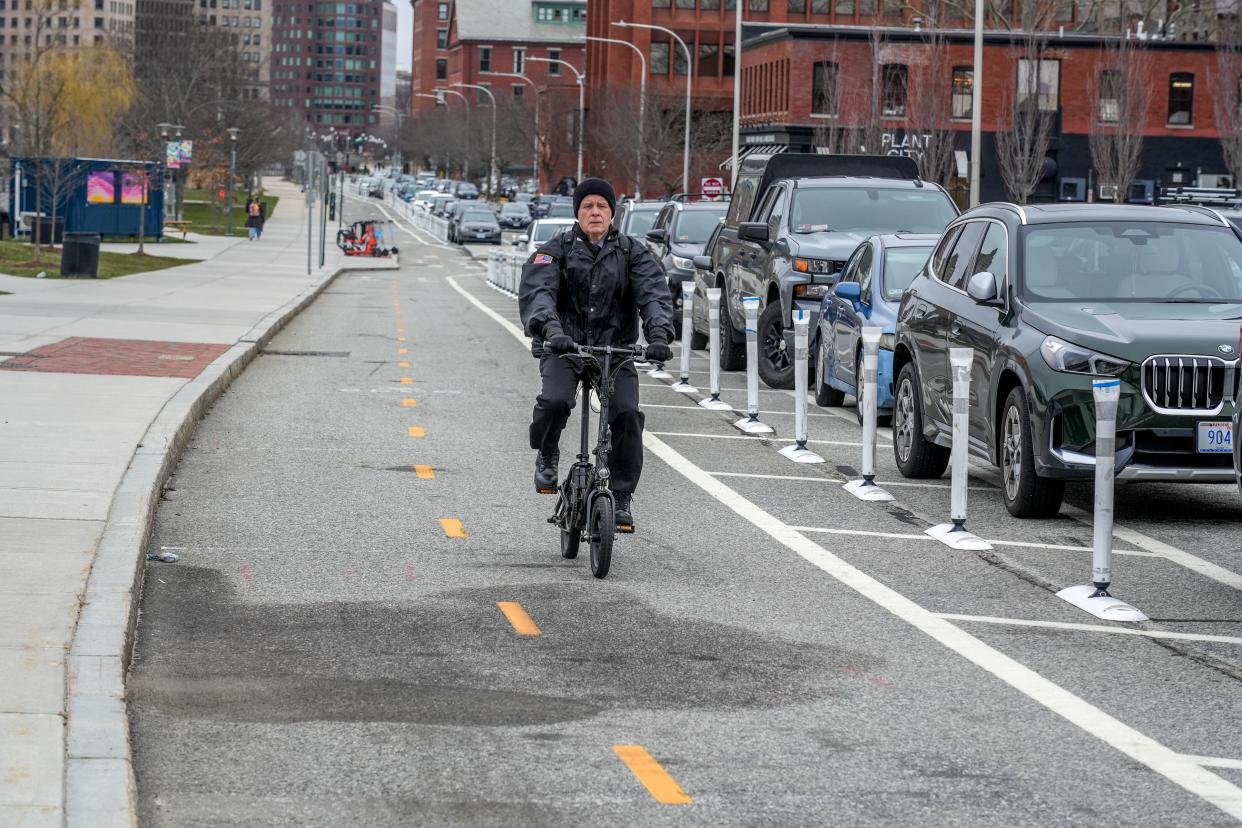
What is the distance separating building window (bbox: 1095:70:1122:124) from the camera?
62156 millimetres

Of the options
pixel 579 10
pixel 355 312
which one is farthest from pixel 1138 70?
pixel 579 10

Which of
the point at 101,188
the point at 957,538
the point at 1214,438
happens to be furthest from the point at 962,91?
the point at 957,538

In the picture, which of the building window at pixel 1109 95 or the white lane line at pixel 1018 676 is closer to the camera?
the white lane line at pixel 1018 676

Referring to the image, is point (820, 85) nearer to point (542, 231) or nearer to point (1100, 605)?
point (542, 231)

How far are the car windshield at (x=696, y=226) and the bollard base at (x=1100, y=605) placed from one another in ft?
61.5

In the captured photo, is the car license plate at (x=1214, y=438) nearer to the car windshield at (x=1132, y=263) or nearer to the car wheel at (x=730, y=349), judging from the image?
the car windshield at (x=1132, y=263)

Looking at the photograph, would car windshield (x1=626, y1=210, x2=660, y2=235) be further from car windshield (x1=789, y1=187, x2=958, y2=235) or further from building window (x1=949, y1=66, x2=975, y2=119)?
building window (x1=949, y1=66, x2=975, y2=119)

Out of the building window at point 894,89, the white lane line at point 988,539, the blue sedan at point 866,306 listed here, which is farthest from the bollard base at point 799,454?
the building window at point 894,89

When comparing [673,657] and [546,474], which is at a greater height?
[546,474]

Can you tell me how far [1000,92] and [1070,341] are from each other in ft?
211

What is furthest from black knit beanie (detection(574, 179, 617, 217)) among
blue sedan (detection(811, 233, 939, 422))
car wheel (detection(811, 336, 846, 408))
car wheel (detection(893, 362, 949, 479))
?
car wheel (detection(811, 336, 846, 408))

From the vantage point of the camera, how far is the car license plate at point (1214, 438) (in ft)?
36.5

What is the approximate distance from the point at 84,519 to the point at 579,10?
181 meters

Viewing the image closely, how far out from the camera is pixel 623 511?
9781 mm
